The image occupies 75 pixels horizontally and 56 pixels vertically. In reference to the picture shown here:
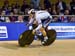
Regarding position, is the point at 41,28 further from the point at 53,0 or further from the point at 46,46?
the point at 53,0

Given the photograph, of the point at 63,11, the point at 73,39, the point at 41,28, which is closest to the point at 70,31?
the point at 73,39

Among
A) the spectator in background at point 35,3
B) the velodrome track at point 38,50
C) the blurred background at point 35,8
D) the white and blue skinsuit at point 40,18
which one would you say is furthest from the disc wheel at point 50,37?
the spectator in background at point 35,3

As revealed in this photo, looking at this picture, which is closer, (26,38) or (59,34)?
(26,38)

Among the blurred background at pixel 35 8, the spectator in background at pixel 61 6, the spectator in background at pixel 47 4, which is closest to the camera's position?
the blurred background at pixel 35 8

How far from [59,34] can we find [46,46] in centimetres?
272

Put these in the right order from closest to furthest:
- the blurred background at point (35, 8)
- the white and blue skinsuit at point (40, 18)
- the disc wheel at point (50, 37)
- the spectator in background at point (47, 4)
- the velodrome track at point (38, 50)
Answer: the velodrome track at point (38, 50)
the white and blue skinsuit at point (40, 18)
the disc wheel at point (50, 37)
the blurred background at point (35, 8)
the spectator in background at point (47, 4)

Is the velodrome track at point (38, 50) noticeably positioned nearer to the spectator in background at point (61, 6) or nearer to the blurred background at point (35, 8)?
the blurred background at point (35, 8)

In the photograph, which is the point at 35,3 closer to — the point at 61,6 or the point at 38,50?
the point at 61,6

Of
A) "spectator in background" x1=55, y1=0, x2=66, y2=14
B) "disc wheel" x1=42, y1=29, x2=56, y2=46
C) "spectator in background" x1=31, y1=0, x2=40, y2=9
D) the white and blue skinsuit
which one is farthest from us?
"spectator in background" x1=55, y1=0, x2=66, y2=14

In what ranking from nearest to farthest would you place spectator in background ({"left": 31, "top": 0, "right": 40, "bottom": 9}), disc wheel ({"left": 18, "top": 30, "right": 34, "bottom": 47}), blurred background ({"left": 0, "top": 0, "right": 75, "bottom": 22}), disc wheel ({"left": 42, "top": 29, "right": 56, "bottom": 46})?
disc wheel ({"left": 18, "top": 30, "right": 34, "bottom": 47}) → disc wheel ({"left": 42, "top": 29, "right": 56, "bottom": 46}) → blurred background ({"left": 0, "top": 0, "right": 75, "bottom": 22}) → spectator in background ({"left": 31, "top": 0, "right": 40, "bottom": 9})

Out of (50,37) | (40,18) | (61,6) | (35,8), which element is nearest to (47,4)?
(61,6)

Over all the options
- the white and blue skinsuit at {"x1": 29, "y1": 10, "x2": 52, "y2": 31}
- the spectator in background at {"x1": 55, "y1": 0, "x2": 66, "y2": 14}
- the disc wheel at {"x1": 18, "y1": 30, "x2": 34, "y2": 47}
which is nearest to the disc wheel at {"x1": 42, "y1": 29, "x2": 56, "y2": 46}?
the white and blue skinsuit at {"x1": 29, "y1": 10, "x2": 52, "y2": 31}

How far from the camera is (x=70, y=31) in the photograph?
16734 millimetres

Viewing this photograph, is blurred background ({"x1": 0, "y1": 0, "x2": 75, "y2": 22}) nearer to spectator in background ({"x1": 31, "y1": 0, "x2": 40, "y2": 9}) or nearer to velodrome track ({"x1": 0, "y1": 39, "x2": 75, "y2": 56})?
spectator in background ({"x1": 31, "y1": 0, "x2": 40, "y2": 9})
